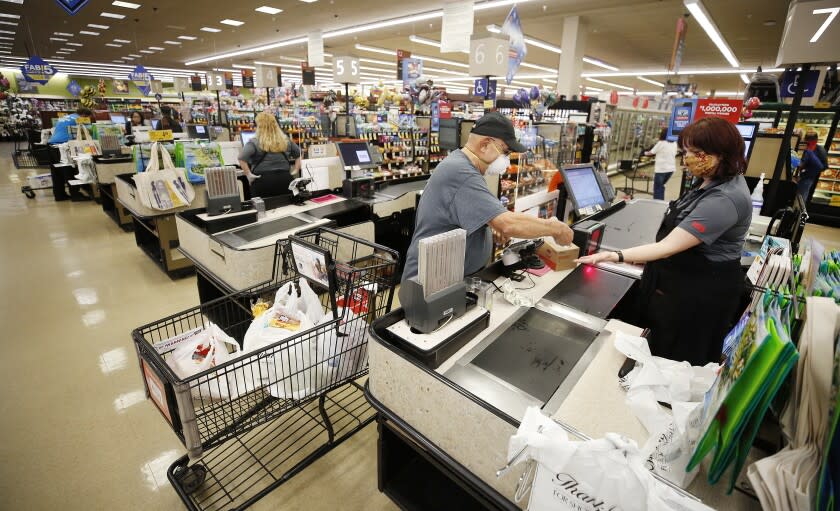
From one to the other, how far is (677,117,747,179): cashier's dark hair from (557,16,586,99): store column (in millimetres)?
10162

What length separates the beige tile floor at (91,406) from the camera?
2018 millimetres

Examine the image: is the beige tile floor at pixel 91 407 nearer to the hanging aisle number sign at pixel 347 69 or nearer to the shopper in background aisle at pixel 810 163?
the hanging aisle number sign at pixel 347 69

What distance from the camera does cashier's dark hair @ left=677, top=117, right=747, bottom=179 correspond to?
1.69 meters

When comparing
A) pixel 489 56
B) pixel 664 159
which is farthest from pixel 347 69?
pixel 664 159

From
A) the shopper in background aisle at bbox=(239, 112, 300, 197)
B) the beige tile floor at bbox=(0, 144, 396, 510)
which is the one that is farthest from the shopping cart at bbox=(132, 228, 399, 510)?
the shopper in background aisle at bbox=(239, 112, 300, 197)

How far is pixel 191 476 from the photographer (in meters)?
2.00

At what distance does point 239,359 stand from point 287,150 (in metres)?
3.51

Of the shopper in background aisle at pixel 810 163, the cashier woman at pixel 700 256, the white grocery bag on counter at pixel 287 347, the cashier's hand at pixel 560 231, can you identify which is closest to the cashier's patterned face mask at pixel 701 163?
the cashier woman at pixel 700 256

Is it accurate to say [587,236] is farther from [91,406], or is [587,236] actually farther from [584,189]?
[91,406]

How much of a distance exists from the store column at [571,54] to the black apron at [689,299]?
10043mm

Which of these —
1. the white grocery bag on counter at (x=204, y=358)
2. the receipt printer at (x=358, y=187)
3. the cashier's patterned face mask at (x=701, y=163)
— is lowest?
the white grocery bag on counter at (x=204, y=358)

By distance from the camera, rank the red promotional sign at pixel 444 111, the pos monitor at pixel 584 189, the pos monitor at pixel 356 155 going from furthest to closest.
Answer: the red promotional sign at pixel 444 111 → the pos monitor at pixel 356 155 → the pos monitor at pixel 584 189

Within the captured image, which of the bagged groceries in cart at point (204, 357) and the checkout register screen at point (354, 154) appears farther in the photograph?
the checkout register screen at point (354, 154)

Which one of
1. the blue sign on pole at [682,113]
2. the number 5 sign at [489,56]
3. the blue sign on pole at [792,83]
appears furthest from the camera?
the blue sign on pole at [792,83]
